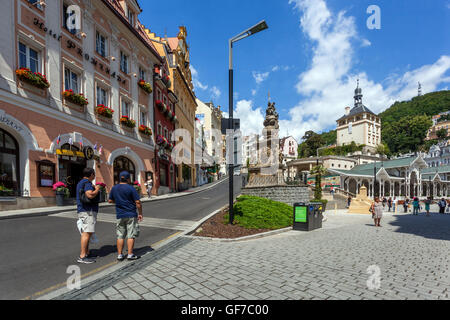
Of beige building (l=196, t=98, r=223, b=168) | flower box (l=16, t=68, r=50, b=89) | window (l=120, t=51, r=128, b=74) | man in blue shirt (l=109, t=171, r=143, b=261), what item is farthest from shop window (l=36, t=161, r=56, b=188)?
beige building (l=196, t=98, r=223, b=168)

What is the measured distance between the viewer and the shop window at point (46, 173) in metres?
11.5

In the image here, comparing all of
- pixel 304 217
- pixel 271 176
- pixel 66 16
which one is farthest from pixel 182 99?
pixel 304 217

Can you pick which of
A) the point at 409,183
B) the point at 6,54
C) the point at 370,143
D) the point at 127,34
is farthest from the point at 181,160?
the point at 370,143

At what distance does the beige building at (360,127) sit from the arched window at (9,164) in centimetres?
9381

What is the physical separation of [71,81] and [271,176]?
48.7 ft

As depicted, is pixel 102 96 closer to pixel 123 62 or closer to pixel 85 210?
pixel 123 62

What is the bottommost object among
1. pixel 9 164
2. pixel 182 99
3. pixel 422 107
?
pixel 9 164

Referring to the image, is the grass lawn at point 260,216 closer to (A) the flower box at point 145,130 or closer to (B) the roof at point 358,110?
(A) the flower box at point 145,130

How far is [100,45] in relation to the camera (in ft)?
54.7

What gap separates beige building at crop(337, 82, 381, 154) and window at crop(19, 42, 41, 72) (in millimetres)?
92916

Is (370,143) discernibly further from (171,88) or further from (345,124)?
(171,88)
